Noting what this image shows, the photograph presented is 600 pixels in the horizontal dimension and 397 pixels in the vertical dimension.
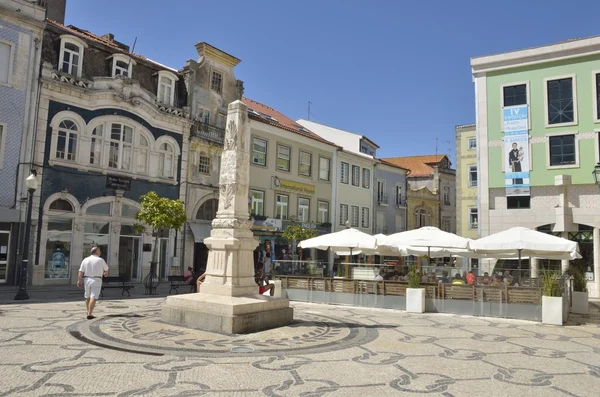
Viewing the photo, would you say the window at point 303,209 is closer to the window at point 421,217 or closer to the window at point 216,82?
the window at point 216,82

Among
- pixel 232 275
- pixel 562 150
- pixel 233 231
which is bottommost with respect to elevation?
pixel 232 275

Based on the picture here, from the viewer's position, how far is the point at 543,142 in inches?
923

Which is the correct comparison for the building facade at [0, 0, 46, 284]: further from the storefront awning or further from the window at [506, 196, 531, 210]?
the window at [506, 196, 531, 210]

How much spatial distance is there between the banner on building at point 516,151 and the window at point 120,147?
18791mm

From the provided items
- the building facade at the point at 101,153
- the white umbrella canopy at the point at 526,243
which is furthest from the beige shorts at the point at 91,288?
the building facade at the point at 101,153

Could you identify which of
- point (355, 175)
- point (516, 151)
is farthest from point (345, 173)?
point (516, 151)

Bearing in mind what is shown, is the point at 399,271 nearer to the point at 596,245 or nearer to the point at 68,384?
the point at 596,245

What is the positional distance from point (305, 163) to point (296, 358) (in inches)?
1013

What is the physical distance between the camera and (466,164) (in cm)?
3491

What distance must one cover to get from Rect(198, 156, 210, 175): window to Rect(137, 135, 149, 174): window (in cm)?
333

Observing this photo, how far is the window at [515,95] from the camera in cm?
2430

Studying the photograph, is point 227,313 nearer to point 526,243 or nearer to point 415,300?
point 415,300

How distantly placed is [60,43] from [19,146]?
16.6ft

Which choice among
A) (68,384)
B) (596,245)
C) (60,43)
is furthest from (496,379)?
(60,43)
